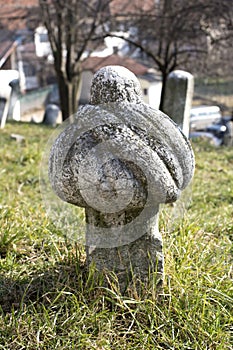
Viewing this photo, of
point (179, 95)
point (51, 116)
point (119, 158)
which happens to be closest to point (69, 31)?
point (51, 116)

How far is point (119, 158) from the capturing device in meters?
2.42

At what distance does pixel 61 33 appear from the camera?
38.1 ft

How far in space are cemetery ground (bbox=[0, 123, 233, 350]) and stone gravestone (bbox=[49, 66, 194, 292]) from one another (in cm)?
45

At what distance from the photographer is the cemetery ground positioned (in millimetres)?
2553

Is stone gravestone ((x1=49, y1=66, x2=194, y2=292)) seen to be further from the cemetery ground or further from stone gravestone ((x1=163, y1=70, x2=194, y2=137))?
stone gravestone ((x1=163, y1=70, x2=194, y2=137))

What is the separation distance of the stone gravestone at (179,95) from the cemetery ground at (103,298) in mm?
3249

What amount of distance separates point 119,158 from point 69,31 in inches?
396

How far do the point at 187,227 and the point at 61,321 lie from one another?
143 cm

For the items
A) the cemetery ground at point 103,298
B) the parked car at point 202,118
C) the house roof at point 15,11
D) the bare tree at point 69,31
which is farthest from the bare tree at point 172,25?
the parked car at point 202,118

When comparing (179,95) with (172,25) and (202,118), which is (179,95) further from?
(202,118)

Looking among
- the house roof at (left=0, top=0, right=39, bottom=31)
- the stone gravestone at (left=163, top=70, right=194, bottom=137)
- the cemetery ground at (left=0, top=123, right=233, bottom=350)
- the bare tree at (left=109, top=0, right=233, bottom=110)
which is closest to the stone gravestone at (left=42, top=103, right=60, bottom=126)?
the house roof at (left=0, top=0, right=39, bottom=31)

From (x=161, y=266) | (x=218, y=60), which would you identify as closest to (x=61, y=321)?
(x=161, y=266)

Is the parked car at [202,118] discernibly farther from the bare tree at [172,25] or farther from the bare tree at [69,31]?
the bare tree at [69,31]

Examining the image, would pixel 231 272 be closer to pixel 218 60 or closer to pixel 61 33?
pixel 61 33
